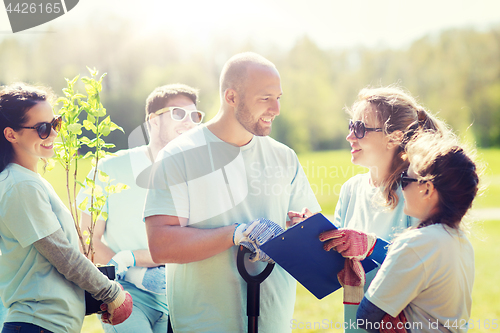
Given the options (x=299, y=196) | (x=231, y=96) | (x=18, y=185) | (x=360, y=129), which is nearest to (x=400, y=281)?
(x=299, y=196)

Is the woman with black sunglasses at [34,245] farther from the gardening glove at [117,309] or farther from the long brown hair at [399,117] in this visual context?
the long brown hair at [399,117]

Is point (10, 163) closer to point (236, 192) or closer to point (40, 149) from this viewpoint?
point (40, 149)

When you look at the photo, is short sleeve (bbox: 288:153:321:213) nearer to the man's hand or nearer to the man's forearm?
the man's hand

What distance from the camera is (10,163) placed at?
1917 millimetres

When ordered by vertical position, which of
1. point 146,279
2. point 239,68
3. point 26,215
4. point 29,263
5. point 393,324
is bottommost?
point 146,279

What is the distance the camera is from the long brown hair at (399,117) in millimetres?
2252

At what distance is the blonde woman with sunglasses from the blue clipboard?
9cm

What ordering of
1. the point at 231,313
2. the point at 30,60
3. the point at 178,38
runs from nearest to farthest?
the point at 231,313, the point at 30,60, the point at 178,38

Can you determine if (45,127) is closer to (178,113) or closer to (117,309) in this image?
(117,309)

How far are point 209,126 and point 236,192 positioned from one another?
0.41 meters

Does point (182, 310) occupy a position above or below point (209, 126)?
below

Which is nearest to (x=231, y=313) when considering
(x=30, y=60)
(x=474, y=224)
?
(x=474, y=224)

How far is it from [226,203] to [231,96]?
60cm

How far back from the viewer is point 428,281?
1618mm
